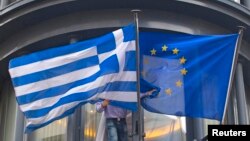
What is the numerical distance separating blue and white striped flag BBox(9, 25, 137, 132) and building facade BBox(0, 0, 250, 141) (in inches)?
92.9

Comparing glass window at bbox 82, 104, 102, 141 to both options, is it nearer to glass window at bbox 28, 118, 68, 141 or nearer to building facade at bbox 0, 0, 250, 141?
building facade at bbox 0, 0, 250, 141

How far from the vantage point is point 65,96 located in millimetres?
9844

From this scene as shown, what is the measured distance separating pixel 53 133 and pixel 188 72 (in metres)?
4.32

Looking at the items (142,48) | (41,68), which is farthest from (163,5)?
(41,68)

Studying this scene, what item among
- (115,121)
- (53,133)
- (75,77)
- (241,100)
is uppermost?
(75,77)

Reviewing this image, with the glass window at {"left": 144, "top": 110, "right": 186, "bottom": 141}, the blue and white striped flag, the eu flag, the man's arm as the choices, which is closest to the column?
the glass window at {"left": 144, "top": 110, "right": 186, "bottom": 141}

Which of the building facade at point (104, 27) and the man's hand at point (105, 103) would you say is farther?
the building facade at point (104, 27)

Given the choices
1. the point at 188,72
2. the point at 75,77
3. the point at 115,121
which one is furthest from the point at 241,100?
the point at 75,77

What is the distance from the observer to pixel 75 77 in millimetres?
10016

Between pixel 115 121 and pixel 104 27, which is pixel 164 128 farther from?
pixel 104 27

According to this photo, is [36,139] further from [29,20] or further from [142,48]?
[142,48]

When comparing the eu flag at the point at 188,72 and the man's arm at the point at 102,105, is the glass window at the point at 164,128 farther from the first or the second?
the eu flag at the point at 188,72

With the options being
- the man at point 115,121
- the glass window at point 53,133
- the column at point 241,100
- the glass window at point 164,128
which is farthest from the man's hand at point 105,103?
the column at point 241,100

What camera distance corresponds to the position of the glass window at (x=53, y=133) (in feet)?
41.9
